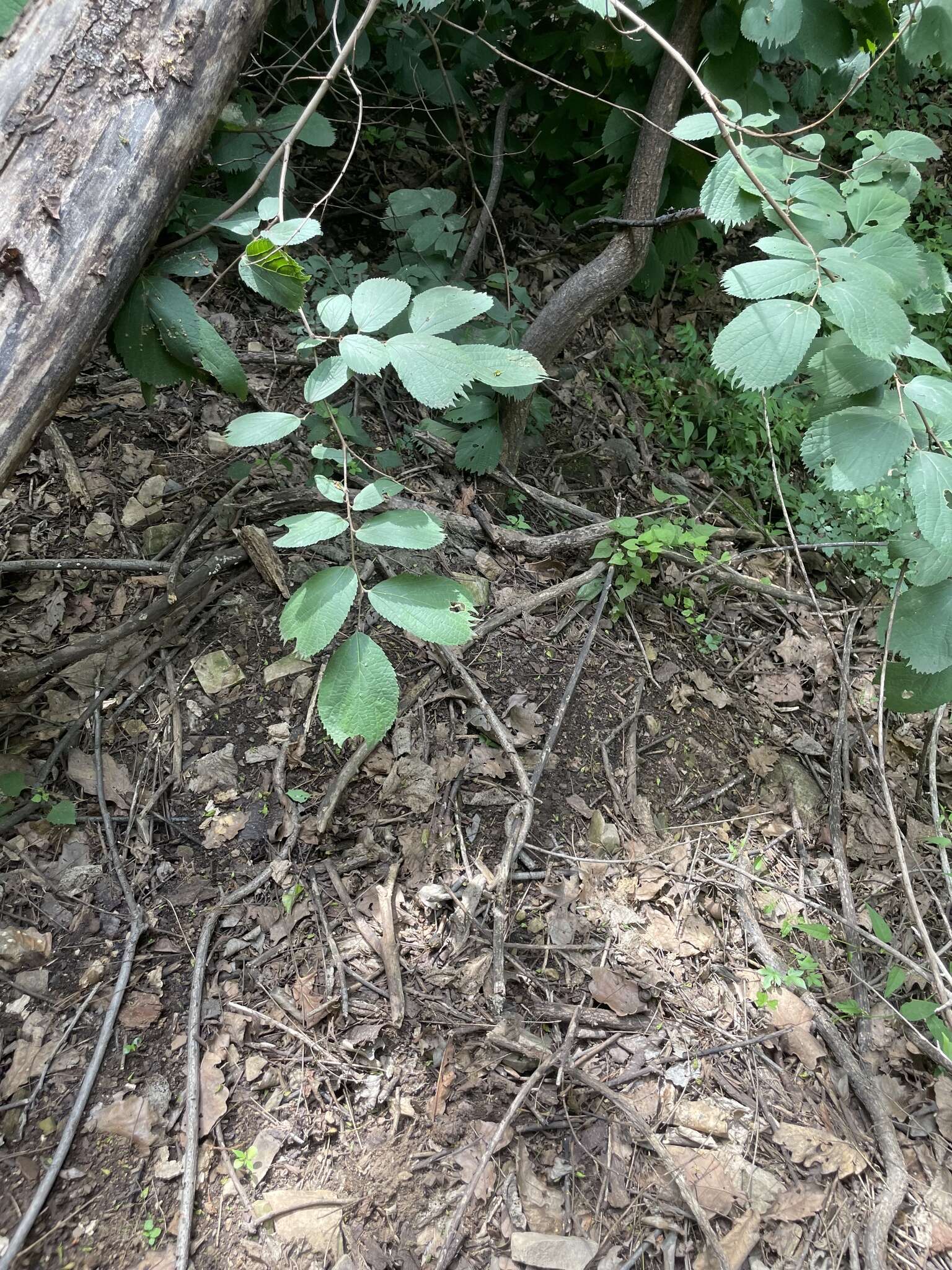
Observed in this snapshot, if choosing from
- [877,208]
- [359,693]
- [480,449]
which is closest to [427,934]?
[359,693]

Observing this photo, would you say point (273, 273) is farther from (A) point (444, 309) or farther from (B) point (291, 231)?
(A) point (444, 309)

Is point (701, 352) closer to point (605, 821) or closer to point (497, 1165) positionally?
point (605, 821)

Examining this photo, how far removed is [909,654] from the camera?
1388 millimetres

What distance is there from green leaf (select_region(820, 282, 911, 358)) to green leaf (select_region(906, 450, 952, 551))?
0.21 meters

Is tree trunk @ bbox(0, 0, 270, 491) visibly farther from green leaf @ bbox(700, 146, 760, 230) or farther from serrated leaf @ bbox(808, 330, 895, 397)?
serrated leaf @ bbox(808, 330, 895, 397)

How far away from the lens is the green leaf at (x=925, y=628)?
1.37 metres

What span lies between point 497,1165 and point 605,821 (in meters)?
0.79

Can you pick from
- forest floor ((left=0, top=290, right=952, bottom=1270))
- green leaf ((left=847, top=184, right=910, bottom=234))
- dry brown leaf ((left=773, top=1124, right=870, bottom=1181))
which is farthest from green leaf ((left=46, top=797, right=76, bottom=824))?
green leaf ((left=847, top=184, right=910, bottom=234))

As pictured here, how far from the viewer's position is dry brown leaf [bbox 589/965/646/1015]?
1582mm

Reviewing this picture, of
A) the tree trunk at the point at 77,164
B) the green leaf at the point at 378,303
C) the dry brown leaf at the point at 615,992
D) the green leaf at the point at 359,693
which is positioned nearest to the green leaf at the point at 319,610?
the green leaf at the point at 359,693

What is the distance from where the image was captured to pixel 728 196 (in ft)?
4.66

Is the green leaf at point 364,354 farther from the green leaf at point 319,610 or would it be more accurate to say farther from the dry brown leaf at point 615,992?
the dry brown leaf at point 615,992

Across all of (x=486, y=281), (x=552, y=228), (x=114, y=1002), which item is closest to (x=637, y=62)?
(x=486, y=281)

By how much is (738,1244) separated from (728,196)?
6.57 ft
